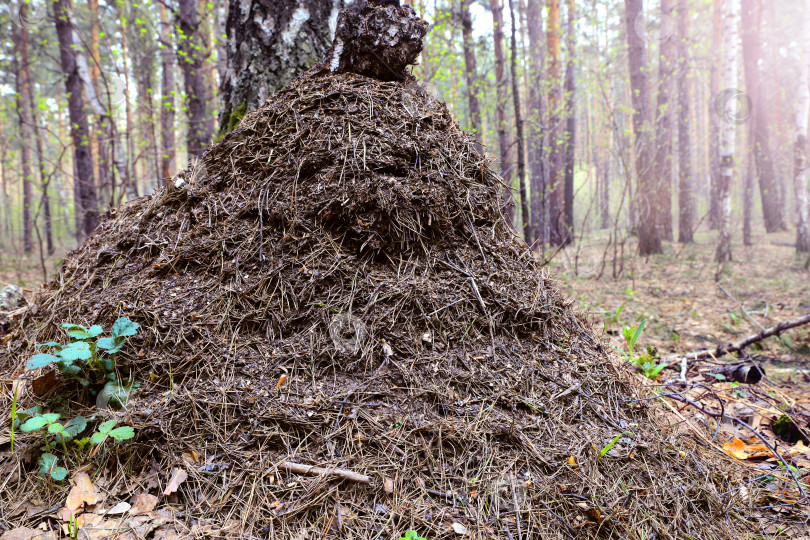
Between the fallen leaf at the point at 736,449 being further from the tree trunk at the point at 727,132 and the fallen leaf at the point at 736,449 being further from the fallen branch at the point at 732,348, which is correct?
the tree trunk at the point at 727,132

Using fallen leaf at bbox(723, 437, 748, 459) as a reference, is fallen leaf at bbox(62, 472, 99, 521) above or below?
above

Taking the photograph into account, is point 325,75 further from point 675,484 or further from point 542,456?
point 675,484

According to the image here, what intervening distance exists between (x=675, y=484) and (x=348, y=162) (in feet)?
7.13

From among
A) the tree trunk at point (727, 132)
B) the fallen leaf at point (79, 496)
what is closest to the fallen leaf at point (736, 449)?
the fallen leaf at point (79, 496)

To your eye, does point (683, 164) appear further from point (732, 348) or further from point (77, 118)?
point (77, 118)

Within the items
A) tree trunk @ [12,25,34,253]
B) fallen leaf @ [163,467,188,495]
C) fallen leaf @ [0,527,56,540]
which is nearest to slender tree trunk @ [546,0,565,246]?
fallen leaf @ [163,467,188,495]

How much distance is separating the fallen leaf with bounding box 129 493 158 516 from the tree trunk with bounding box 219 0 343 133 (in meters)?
2.42

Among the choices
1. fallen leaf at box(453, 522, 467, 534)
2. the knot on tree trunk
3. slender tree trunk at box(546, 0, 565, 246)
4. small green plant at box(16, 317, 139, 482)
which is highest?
slender tree trunk at box(546, 0, 565, 246)

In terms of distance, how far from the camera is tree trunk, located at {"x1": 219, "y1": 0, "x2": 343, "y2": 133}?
3.04m

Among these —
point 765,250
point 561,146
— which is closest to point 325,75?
point 561,146

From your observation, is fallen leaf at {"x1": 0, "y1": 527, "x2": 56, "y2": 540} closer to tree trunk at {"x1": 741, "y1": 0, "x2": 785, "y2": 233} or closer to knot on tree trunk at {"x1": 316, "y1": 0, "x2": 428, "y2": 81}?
knot on tree trunk at {"x1": 316, "y1": 0, "x2": 428, "y2": 81}

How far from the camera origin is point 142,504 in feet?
5.11

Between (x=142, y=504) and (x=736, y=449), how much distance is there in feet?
9.54

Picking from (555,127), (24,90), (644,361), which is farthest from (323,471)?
(24,90)
